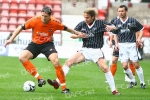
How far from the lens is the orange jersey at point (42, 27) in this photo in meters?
11.9

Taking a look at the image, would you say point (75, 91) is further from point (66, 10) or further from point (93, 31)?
point (66, 10)

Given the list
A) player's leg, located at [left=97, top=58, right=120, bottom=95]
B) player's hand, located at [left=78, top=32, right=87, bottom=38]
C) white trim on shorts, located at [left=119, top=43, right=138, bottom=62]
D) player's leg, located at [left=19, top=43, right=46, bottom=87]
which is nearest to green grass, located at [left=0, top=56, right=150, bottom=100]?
player's leg, located at [left=97, top=58, right=120, bottom=95]

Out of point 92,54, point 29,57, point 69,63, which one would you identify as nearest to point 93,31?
point 92,54

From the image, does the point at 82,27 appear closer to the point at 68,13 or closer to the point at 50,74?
the point at 50,74

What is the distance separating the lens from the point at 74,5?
111 ft

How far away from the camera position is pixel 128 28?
13.6 metres

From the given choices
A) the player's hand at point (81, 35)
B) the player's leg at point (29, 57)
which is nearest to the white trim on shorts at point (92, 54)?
the player's hand at point (81, 35)

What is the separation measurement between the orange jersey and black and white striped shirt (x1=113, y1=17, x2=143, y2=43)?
2150 mm

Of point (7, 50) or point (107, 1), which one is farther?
point (107, 1)

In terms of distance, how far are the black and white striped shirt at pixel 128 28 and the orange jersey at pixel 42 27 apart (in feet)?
7.05

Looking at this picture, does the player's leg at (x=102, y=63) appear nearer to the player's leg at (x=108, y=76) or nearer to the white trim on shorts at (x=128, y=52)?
the player's leg at (x=108, y=76)

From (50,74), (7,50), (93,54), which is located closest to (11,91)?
(93,54)

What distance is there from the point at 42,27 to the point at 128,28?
2.71 meters

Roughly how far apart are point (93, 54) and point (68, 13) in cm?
2185
